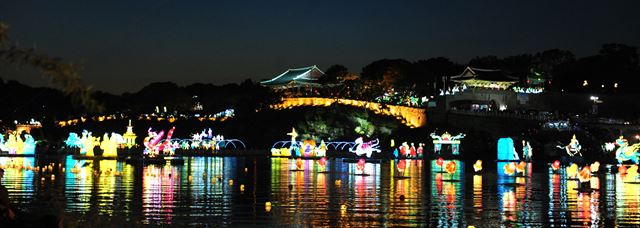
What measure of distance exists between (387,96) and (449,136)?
24840 mm

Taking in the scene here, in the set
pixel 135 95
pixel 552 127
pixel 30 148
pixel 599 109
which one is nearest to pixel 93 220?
pixel 30 148

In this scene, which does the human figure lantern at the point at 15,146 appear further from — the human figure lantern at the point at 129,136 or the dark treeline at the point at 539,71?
the dark treeline at the point at 539,71

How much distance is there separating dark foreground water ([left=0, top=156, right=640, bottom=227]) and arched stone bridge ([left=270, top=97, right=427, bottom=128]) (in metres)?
53.8

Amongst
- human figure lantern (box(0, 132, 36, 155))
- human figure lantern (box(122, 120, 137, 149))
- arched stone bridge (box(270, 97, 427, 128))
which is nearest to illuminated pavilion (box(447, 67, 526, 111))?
arched stone bridge (box(270, 97, 427, 128))

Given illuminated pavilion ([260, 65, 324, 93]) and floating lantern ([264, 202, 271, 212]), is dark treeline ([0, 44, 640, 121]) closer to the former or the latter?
illuminated pavilion ([260, 65, 324, 93])

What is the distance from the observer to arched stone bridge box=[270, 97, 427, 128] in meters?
91.8

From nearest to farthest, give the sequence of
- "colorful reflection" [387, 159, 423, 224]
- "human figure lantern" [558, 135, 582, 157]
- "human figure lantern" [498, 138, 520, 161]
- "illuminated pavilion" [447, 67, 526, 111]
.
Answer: "colorful reflection" [387, 159, 423, 224]
"human figure lantern" [558, 135, 582, 157]
"human figure lantern" [498, 138, 520, 161]
"illuminated pavilion" [447, 67, 526, 111]

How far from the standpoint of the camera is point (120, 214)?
2059cm

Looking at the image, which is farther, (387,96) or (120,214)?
(387,96)

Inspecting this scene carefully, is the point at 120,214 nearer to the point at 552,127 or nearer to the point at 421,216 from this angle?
the point at 421,216

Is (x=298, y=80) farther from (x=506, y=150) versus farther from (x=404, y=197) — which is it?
(x=404, y=197)

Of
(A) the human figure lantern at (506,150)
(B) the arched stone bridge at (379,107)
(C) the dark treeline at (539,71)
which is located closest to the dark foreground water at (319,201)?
(A) the human figure lantern at (506,150)

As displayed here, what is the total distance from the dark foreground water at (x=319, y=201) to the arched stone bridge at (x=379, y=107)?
177ft

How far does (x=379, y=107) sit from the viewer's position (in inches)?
3782
